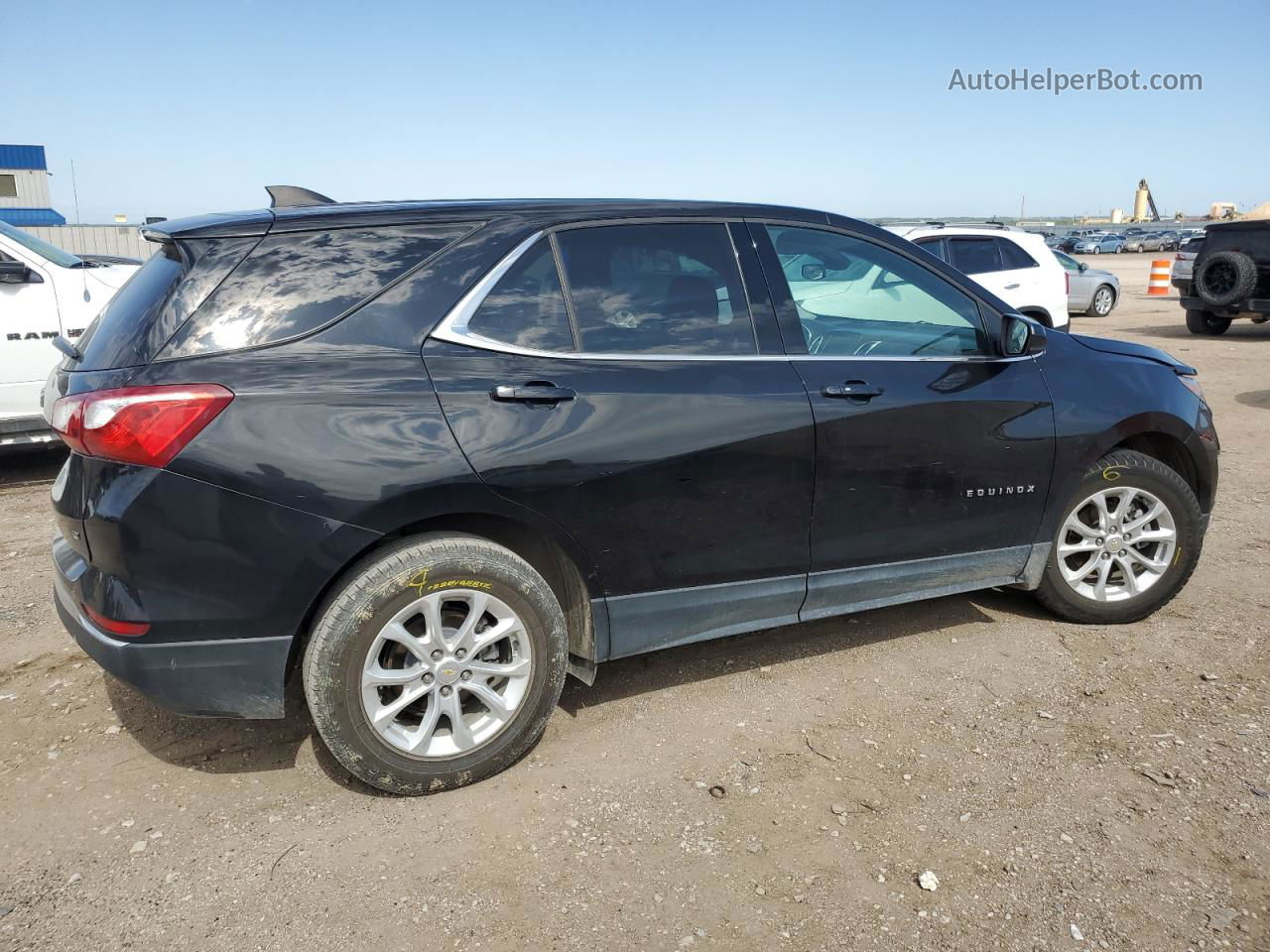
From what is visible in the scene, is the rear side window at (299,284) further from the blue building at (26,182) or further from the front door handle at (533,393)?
the blue building at (26,182)

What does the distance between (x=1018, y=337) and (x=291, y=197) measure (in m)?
2.76

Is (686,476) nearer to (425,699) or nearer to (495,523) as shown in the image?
(495,523)

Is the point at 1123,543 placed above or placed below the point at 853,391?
below

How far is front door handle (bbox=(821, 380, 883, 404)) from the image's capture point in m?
3.43

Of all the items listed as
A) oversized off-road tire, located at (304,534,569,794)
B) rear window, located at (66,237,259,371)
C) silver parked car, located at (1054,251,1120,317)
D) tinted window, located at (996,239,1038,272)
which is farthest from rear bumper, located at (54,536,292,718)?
silver parked car, located at (1054,251,1120,317)

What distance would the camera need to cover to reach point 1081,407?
396 centimetres

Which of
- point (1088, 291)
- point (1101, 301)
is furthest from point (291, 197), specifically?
point (1101, 301)

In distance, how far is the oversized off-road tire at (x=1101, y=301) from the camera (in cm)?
1938

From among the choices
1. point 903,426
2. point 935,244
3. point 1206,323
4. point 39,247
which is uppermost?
point 935,244

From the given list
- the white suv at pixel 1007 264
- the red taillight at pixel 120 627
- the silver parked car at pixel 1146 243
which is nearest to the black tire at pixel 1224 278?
the white suv at pixel 1007 264

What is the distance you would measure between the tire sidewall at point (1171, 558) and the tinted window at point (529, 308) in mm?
2329

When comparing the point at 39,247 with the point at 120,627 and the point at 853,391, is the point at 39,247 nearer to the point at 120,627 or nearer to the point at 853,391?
the point at 120,627

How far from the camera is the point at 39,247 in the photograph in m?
6.95

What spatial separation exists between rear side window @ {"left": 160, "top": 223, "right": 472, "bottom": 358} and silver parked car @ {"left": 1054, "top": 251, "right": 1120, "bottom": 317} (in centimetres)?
1885
